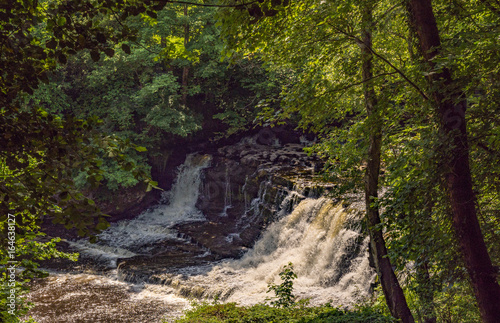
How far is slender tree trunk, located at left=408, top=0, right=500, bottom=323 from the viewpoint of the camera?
12.4 ft

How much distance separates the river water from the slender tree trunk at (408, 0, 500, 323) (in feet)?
20.7

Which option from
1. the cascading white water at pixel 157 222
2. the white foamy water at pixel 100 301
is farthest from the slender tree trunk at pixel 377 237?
the cascading white water at pixel 157 222

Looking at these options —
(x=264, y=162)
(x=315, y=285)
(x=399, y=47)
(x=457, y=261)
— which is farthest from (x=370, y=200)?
(x=264, y=162)

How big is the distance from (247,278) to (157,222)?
8.00m

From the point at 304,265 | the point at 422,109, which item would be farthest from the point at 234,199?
the point at 422,109

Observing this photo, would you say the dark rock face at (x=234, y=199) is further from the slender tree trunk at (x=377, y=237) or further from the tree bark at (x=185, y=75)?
the slender tree trunk at (x=377, y=237)

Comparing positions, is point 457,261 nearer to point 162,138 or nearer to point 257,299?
point 257,299

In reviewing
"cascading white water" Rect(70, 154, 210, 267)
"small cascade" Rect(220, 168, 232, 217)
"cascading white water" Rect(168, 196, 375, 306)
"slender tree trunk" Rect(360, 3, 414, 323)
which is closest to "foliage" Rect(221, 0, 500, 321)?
"slender tree trunk" Rect(360, 3, 414, 323)

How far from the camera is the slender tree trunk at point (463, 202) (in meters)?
3.78

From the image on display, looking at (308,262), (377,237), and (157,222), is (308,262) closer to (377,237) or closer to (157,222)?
(377,237)

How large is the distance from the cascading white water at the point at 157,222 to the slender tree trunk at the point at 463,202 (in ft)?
44.4

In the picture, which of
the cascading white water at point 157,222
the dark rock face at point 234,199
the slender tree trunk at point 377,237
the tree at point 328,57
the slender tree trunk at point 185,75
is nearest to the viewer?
the tree at point 328,57

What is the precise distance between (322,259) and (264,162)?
25.4 ft

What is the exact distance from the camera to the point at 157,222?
19125 mm
